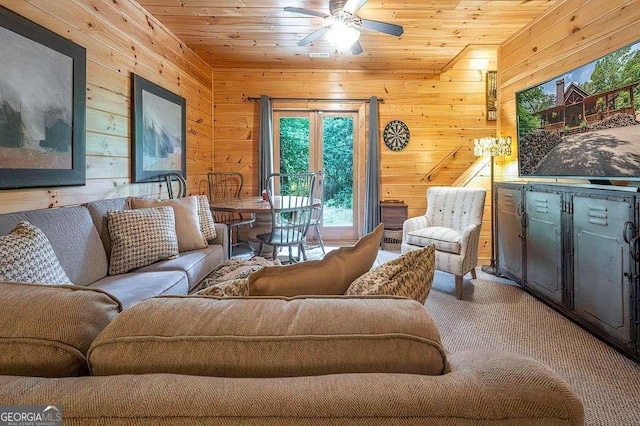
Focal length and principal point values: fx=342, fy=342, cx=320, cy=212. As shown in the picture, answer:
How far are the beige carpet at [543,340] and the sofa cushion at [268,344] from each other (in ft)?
5.07

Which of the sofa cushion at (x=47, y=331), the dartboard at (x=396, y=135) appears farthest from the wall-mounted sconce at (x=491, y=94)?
the sofa cushion at (x=47, y=331)

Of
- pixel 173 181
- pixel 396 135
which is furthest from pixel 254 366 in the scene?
→ pixel 396 135

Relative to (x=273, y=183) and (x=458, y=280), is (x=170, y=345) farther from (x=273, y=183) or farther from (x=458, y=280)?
(x=273, y=183)

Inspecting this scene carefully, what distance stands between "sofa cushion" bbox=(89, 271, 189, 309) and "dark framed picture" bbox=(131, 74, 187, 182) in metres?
1.34

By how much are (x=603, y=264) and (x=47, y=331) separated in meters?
2.80

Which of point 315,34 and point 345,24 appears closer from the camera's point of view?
point 345,24

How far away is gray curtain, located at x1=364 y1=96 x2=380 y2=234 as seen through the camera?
5078 mm

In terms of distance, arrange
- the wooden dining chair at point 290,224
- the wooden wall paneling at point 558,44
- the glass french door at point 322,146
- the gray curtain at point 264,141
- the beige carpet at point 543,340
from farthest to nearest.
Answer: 1. the glass french door at point 322,146
2. the gray curtain at point 264,141
3. the wooden dining chair at point 290,224
4. the wooden wall paneling at point 558,44
5. the beige carpet at point 543,340

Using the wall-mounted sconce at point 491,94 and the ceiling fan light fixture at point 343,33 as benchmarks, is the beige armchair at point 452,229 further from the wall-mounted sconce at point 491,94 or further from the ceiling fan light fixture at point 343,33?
the wall-mounted sconce at point 491,94

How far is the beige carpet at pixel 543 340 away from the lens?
1678mm

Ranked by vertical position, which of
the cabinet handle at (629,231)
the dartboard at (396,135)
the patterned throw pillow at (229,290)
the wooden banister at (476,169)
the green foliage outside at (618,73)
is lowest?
the patterned throw pillow at (229,290)

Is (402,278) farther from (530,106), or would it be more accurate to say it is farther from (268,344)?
(530,106)

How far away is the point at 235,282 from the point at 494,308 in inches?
104

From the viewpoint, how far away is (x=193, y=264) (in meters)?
2.38
